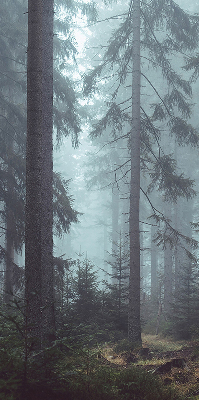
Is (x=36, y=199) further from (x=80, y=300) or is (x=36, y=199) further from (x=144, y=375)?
(x=80, y=300)

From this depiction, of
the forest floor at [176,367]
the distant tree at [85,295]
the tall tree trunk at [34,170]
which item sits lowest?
the forest floor at [176,367]

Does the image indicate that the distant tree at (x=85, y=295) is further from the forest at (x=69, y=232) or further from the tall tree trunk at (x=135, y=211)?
the tall tree trunk at (x=135, y=211)

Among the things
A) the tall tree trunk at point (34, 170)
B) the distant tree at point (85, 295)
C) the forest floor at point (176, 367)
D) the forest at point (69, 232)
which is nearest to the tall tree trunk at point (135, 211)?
the forest at point (69, 232)

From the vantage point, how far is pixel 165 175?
11180mm

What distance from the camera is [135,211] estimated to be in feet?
34.8

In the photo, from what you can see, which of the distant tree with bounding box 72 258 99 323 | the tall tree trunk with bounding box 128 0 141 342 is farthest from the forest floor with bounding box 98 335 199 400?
the distant tree with bounding box 72 258 99 323

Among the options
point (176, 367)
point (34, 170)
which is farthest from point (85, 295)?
point (34, 170)

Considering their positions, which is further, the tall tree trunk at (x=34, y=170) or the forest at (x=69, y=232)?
the tall tree trunk at (x=34, y=170)

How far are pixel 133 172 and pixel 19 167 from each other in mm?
3817

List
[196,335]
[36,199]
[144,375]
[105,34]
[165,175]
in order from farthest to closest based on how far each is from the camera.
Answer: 1. [105,34]
2. [165,175]
3. [196,335]
4. [36,199]
5. [144,375]

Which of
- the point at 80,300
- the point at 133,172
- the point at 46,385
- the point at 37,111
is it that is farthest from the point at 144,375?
the point at 133,172

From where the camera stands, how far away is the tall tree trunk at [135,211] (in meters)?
9.91

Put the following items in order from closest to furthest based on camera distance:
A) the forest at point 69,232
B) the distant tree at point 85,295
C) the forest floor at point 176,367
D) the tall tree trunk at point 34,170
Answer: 1. the forest at point 69,232
2. the forest floor at point 176,367
3. the tall tree trunk at point 34,170
4. the distant tree at point 85,295

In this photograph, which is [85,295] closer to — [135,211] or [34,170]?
[135,211]
